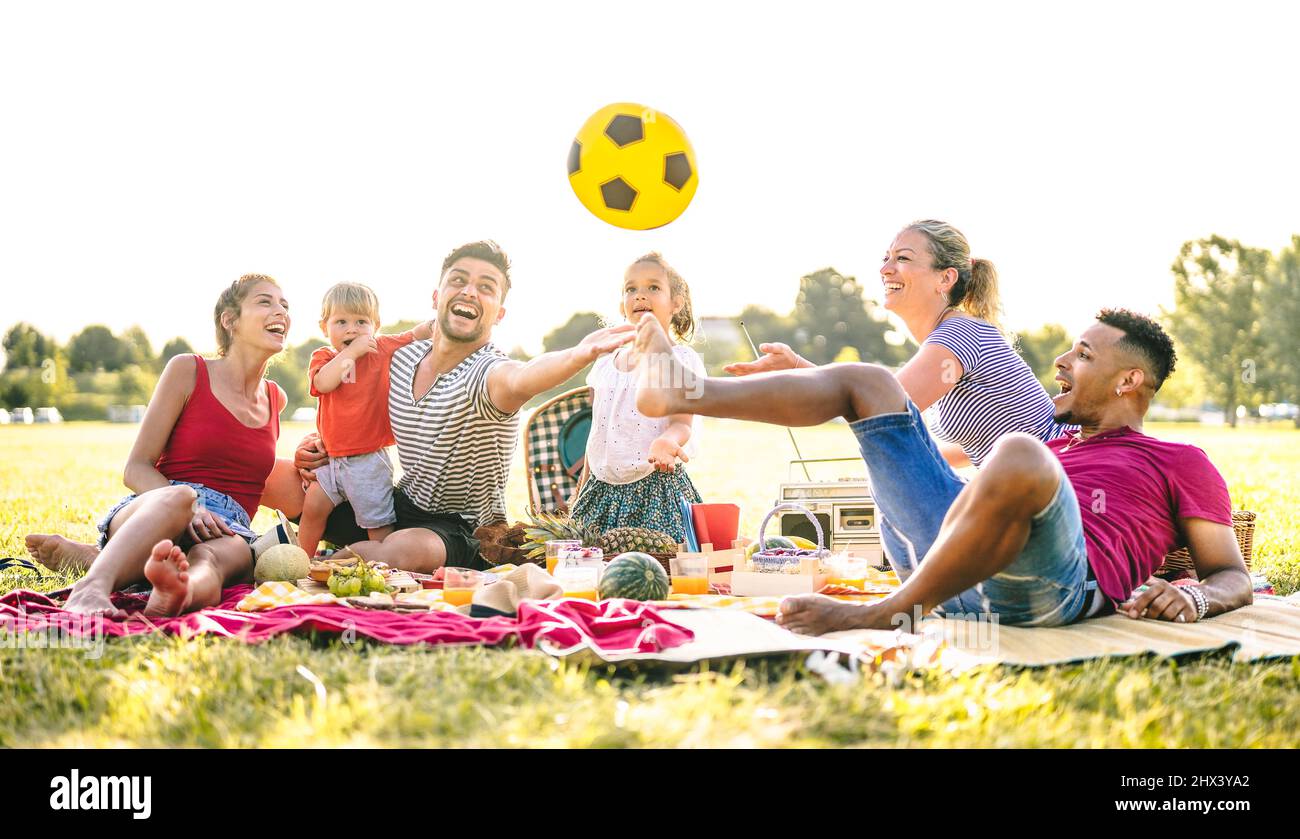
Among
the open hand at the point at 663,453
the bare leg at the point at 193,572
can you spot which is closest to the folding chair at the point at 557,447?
the open hand at the point at 663,453

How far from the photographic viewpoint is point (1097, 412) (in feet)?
13.6

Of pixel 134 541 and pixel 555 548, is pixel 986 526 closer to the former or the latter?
pixel 555 548

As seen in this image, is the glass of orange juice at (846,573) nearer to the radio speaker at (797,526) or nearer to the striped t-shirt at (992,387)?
the striped t-shirt at (992,387)

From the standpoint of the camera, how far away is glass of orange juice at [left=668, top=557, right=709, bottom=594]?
4.77 m

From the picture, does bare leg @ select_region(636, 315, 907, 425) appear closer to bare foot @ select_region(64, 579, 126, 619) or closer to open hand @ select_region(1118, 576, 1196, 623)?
open hand @ select_region(1118, 576, 1196, 623)

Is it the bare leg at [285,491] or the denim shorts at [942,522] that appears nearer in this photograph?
the denim shorts at [942,522]

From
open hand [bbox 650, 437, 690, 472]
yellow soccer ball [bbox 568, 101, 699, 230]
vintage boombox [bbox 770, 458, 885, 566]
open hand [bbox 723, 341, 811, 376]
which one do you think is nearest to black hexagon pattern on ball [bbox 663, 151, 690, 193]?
yellow soccer ball [bbox 568, 101, 699, 230]

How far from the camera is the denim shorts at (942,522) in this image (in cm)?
331

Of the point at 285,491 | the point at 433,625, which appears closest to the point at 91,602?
the point at 433,625

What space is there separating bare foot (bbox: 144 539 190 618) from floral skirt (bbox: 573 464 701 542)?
2.26 m

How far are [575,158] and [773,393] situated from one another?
3.49 metres

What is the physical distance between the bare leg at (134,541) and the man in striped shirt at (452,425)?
3.88 feet

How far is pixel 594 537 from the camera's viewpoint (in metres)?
5.45
